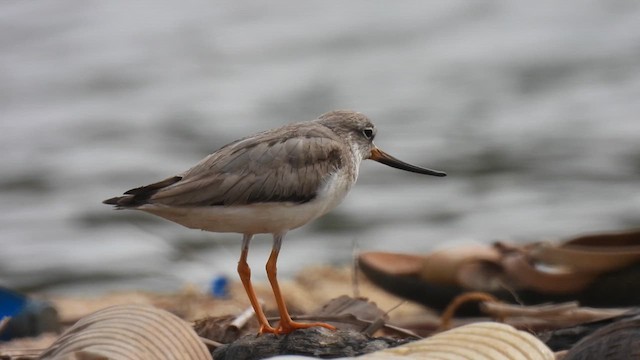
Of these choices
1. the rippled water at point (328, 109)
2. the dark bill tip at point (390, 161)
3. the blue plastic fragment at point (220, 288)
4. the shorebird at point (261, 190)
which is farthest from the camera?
the rippled water at point (328, 109)

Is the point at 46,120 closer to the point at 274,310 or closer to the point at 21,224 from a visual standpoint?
Result: the point at 21,224

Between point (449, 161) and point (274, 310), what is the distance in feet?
13.0

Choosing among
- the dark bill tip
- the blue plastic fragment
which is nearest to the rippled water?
the blue plastic fragment

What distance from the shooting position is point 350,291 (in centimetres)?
583

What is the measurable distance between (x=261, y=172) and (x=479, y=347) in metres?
1.05

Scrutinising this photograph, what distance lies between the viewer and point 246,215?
3676 millimetres

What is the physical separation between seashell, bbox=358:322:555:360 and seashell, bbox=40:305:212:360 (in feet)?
1.71

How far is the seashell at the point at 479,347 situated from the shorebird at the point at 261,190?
2.00 feet

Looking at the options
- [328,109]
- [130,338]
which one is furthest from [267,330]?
[328,109]

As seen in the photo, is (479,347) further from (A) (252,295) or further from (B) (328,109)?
(B) (328,109)

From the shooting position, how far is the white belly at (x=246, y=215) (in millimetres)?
3664

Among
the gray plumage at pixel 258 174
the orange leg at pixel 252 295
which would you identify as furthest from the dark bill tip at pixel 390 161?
the orange leg at pixel 252 295

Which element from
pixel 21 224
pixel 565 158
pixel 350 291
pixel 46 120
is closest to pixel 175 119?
pixel 46 120

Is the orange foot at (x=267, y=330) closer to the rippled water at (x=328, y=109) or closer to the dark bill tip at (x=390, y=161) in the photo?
the dark bill tip at (x=390, y=161)
